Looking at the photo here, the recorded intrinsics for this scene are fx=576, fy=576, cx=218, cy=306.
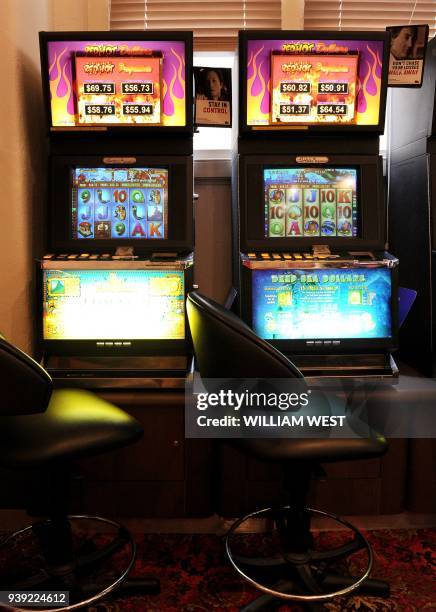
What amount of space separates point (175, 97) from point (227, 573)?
1.84m

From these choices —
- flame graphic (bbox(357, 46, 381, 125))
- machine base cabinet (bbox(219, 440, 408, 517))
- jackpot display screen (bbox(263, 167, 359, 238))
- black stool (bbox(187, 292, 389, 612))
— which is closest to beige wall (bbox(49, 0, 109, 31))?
jackpot display screen (bbox(263, 167, 359, 238))

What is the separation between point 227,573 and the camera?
6.92ft

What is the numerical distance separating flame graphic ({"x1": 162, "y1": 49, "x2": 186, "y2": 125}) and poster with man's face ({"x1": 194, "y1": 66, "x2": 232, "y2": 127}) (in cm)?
17

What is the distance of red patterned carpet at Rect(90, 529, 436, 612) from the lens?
1.94 m

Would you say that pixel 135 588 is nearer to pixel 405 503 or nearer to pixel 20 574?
pixel 20 574

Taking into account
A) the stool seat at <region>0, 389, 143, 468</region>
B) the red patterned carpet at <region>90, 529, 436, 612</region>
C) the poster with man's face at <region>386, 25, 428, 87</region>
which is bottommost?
the red patterned carpet at <region>90, 529, 436, 612</region>

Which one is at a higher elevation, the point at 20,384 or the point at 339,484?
the point at 20,384

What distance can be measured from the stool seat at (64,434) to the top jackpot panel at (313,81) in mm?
1289

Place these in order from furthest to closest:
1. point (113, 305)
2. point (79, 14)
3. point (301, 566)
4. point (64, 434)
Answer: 1. point (79, 14)
2. point (113, 305)
3. point (301, 566)
4. point (64, 434)

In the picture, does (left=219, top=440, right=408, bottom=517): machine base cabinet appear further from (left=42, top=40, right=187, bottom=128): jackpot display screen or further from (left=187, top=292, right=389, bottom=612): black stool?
(left=42, top=40, right=187, bottom=128): jackpot display screen

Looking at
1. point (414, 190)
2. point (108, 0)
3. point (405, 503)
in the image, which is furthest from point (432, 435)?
point (108, 0)

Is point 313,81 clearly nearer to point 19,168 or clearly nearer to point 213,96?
point 213,96

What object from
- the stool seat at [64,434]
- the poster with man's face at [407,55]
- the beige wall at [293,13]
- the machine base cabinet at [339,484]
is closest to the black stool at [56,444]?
the stool seat at [64,434]

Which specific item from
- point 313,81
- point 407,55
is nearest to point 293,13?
point 407,55
